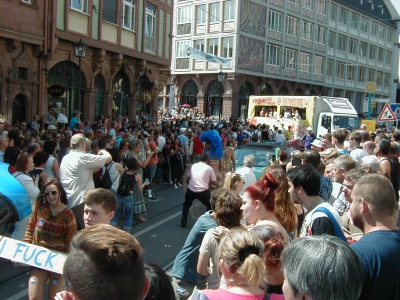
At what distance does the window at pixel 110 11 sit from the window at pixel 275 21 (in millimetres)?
23448

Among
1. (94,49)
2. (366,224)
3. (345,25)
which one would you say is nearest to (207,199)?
(366,224)

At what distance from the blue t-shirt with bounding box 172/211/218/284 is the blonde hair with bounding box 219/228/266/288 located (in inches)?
49.2

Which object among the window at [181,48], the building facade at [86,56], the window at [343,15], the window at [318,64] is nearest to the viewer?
the building facade at [86,56]

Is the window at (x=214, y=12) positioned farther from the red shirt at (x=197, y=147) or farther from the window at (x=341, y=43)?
the red shirt at (x=197, y=147)

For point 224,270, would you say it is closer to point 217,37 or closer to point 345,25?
point 217,37

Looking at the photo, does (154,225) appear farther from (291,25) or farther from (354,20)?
(354,20)

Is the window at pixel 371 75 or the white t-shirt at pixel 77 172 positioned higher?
the window at pixel 371 75

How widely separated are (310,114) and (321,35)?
25.5 metres

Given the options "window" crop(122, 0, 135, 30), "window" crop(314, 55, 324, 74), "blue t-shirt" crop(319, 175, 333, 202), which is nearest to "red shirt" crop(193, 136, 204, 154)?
"window" crop(122, 0, 135, 30)

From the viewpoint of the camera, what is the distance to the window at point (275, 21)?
40906 millimetres

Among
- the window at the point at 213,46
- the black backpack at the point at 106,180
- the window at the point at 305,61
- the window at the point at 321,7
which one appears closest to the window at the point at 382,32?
the window at the point at 321,7

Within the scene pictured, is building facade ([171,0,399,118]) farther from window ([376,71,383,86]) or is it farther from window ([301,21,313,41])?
window ([376,71,383,86])

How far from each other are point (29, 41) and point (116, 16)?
5.62 metres

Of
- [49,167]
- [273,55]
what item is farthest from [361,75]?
[49,167]
